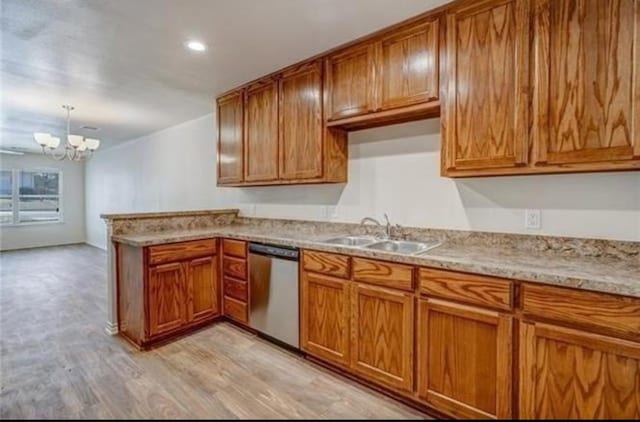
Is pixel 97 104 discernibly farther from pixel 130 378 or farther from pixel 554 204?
pixel 554 204

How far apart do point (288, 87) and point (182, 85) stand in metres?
1.26

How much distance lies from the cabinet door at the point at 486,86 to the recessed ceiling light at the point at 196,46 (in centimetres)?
182

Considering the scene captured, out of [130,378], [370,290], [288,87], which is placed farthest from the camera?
[288,87]

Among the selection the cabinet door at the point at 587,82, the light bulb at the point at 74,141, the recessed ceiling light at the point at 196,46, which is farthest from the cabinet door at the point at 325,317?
the light bulb at the point at 74,141

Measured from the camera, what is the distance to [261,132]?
11.1 feet

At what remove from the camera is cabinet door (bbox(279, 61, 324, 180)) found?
2854mm

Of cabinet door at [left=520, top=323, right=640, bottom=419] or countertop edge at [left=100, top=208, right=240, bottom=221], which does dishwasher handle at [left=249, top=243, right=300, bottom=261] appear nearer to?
countertop edge at [left=100, top=208, right=240, bottom=221]

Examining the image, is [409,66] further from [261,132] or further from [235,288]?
[235,288]

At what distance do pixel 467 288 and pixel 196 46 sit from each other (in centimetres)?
260

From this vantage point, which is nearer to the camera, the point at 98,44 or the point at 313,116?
the point at 98,44

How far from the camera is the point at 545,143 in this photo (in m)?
1.78

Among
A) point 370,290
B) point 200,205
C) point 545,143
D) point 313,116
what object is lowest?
point 370,290

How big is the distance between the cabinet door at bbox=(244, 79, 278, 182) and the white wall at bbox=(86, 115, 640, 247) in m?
0.37

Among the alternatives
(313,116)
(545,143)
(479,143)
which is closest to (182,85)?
(313,116)
